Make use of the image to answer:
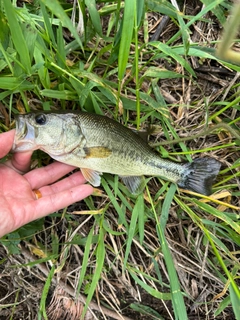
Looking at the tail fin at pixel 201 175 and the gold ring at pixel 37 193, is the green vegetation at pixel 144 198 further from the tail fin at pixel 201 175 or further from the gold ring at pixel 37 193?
the gold ring at pixel 37 193

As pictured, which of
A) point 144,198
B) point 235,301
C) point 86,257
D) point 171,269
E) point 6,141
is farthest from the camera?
point 144,198

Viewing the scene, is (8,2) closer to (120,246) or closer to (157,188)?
(157,188)

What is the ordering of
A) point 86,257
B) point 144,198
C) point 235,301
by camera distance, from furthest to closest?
point 144,198, point 86,257, point 235,301

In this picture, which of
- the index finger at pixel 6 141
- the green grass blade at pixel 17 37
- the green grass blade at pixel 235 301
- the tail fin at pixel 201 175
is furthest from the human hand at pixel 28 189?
the green grass blade at pixel 235 301

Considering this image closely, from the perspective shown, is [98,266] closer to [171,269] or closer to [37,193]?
[171,269]

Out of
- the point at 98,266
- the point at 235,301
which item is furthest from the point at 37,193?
the point at 235,301

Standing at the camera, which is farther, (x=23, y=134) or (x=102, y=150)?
(x=102, y=150)

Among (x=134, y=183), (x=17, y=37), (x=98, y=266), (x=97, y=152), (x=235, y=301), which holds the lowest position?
(x=98, y=266)
